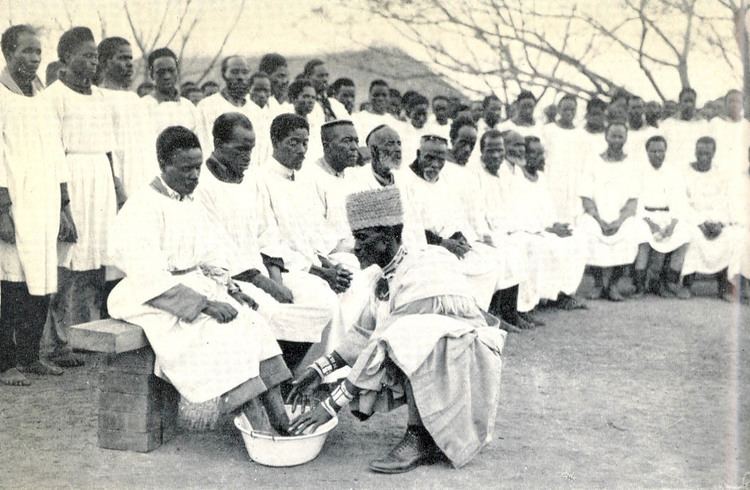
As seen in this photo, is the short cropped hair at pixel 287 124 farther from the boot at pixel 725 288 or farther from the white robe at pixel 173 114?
the boot at pixel 725 288

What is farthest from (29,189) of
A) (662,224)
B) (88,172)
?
(662,224)

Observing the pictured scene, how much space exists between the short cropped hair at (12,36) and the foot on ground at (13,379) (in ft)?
6.41

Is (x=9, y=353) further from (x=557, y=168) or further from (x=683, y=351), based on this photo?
(x=557, y=168)

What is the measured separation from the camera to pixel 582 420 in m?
4.33

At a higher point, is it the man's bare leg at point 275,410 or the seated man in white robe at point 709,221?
the seated man in white robe at point 709,221

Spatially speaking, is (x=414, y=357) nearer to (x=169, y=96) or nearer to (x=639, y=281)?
(x=169, y=96)

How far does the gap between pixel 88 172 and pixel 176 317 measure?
208cm

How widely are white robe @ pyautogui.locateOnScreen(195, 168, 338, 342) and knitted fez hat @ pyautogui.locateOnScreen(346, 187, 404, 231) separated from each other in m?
0.85

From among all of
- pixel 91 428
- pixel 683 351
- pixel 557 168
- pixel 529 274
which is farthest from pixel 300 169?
pixel 557 168

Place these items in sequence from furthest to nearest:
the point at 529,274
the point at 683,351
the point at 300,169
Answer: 1. the point at 529,274
2. the point at 683,351
3. the point at 300,169

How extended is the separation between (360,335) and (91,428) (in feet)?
5.02

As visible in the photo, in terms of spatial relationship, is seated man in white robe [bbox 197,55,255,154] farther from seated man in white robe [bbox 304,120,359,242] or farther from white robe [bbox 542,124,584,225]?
white robe [bbox 542,124,584,225]

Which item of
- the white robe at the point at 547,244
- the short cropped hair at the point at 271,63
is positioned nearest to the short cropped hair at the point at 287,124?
the short cropped hair at the point at 271,63

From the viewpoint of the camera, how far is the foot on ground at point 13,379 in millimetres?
4672
